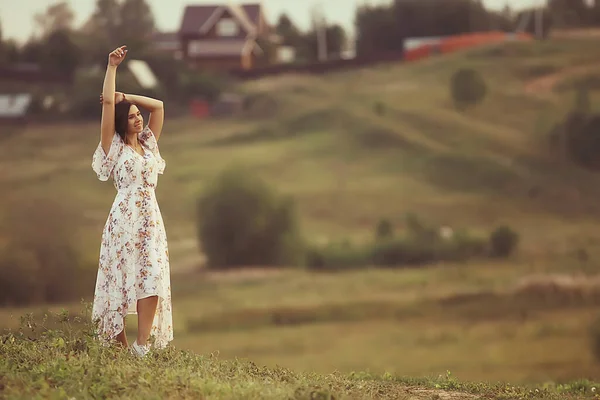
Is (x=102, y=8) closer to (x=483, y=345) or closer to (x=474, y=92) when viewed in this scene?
(x=474, y=92)

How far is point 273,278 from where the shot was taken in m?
16.6

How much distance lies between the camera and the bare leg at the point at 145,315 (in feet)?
18.2

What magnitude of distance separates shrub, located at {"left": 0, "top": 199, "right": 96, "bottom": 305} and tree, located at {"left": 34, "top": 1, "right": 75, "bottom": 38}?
281 centimetres

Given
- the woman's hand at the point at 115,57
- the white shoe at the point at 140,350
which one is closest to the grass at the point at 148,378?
the white shoe at the point at 140,350

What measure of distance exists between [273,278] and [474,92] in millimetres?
4617

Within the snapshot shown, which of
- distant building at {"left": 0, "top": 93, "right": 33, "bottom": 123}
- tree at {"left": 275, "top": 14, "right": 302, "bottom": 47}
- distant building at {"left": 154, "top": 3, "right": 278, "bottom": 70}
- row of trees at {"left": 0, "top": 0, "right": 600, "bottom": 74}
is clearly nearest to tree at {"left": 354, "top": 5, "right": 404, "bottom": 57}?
row of trees at {"left": 0, "top": 0, "right": 600, "bottom": 74}

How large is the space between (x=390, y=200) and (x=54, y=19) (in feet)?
20.4

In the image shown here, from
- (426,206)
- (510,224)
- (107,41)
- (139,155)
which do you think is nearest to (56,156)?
(107,41)

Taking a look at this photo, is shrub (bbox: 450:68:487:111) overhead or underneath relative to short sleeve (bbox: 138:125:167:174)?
underneath

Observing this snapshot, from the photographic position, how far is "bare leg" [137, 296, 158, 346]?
555 cm

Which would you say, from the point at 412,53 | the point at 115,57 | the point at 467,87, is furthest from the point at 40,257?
the point at 115,57

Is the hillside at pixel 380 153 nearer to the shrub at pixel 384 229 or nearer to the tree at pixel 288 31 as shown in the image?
the shrub at pixel 384 229

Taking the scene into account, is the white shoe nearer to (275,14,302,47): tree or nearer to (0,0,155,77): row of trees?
(0,0,155,77): row of trees

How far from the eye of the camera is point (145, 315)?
555 cm
